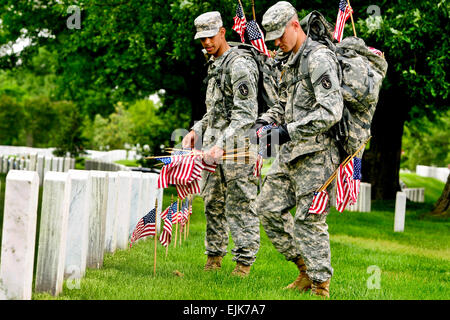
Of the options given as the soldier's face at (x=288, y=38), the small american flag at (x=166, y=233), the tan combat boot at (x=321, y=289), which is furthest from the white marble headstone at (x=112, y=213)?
the tan combat boot at (x=321, y=289)

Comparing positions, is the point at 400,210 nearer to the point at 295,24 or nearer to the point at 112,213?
the point at 112,213

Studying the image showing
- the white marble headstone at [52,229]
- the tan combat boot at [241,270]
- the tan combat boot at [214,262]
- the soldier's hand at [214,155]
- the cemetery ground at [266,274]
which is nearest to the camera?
the white marble headstone at [52,229]

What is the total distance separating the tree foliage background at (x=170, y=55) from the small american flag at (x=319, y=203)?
884 cm

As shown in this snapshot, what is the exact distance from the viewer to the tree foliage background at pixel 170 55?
15172mm

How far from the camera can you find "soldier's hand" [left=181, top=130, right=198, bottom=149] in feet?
23.1

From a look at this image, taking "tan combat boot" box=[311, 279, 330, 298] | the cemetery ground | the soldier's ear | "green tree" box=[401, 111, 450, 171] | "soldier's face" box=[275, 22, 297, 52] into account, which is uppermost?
"green tree" box=[401, 111, 450, 171]

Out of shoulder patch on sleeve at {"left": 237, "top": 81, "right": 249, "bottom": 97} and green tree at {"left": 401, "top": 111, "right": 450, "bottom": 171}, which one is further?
green tree at {"left": 401, "top": 111, "right": 450, "bottom": 171}

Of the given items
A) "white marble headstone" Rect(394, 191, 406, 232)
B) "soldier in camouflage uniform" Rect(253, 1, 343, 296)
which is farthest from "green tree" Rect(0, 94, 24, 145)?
"soldier in camouflage uniform" Rect(253, 1, 343, 296)

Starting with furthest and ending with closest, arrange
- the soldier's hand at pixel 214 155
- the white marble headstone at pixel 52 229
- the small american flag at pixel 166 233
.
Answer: the small american flag at pixel 166 233, the soldier's hand at pixel 214 155, the white marble headstone at pixel 52 229

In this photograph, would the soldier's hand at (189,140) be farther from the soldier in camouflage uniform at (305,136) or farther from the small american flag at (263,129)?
the small american flag at (263,129)

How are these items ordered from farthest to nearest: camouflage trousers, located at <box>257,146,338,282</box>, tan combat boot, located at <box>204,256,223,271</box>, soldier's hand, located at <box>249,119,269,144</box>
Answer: tan combat boot, located at <box>204,256,223,271</box>
soldier's hand, located at <box>249,119,269,144</box>
camouflage trousers, located at <box>257,146,338,282</box>

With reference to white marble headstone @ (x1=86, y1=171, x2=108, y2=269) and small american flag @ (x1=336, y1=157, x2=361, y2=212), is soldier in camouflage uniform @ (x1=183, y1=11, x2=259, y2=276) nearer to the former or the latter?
white marble headstone @ (x1=86, y1=171, x2=108, y2=269)

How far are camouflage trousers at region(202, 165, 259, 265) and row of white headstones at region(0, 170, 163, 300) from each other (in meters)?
1.05
